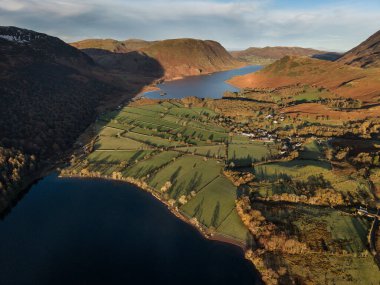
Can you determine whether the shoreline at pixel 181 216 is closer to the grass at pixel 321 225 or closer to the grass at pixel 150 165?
the grass at pixel 150 165

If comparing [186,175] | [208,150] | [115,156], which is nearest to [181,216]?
[186,175]

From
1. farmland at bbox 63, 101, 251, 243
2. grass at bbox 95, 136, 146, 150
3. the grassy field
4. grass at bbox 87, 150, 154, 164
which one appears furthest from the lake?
the grassy field

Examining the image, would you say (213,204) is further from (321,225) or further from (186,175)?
(321,225)

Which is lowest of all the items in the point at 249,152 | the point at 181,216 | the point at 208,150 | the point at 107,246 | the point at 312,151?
the point at 107,246

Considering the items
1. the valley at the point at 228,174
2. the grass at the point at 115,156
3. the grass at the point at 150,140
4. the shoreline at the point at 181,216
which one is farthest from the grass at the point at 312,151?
the grass at the point at 115,156

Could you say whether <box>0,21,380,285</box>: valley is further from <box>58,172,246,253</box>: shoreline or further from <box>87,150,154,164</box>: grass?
<box>87,150,154,164</box>: grass

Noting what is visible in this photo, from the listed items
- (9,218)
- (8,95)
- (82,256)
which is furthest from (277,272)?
(8,95)

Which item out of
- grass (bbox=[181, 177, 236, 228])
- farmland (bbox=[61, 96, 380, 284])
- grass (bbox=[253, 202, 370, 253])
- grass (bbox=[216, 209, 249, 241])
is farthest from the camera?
grass (bbox=[181, 177, 236, 228])

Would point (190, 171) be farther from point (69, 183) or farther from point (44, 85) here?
point (44, 85)
